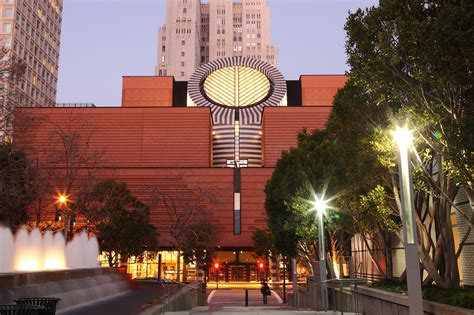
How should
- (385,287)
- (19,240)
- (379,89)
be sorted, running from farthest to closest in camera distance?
(19,240) → (385,287) → (379,89)

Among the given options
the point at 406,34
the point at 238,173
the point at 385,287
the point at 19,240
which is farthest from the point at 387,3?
the point at 238,173

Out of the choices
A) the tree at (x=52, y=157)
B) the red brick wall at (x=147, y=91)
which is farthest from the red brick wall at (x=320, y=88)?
the tree at (x=52, y=157)

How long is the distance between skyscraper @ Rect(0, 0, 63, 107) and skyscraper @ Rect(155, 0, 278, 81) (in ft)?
176

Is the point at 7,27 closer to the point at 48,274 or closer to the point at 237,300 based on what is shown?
the point at 237,300

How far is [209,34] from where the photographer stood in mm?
184625

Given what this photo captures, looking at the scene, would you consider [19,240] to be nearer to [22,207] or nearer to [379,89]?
[379,89]

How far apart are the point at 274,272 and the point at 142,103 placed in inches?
2027

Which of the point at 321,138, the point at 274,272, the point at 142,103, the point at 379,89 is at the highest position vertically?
the point at 142,103

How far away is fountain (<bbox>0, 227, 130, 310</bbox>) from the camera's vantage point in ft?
51.9

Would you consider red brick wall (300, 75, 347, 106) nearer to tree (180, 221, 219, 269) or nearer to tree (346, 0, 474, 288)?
tree (180, 221, 219, 269)

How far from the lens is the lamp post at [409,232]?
32.5 ft

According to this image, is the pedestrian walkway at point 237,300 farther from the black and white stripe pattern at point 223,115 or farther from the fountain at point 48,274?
the black and white stripe pattern at point 223,115

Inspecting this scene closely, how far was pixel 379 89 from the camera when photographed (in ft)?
39.4

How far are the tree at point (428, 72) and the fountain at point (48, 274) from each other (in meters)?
12.1
